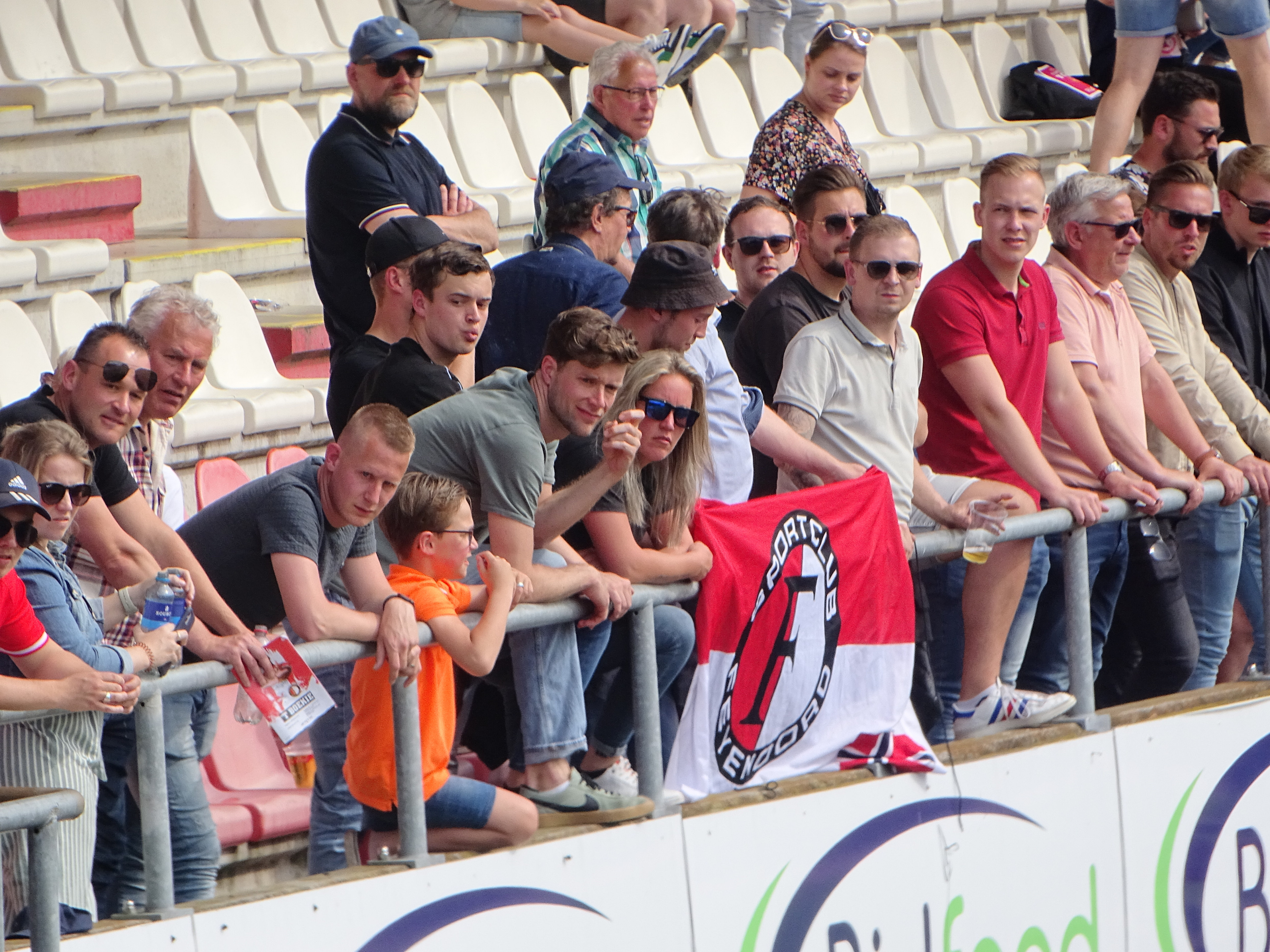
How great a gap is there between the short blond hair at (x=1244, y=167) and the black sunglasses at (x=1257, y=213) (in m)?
0.06

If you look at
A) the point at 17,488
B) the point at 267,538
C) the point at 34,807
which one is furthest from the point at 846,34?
the point at 34,807

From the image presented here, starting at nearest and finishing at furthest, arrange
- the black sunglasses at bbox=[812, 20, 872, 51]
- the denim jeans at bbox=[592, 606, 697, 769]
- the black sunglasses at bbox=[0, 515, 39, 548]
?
1. the black sunglasses at bbox=[0, 515, 39, 548]
2. the denim jeans at bbox=[592, 606, 697, 769]
3. the black sunglasses at bbox=[812, 20, 872, 51]

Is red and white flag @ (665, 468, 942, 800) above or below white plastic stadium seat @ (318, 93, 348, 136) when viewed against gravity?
below

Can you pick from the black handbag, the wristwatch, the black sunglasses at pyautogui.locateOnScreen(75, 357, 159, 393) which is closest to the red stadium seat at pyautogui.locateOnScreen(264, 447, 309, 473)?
the black sunglasses at pyautogui.locateOnScreen(75, 357, 159, 393)

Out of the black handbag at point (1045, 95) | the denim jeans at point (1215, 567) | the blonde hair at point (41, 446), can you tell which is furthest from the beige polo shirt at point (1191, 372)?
the black handbag at point (1045, 95)

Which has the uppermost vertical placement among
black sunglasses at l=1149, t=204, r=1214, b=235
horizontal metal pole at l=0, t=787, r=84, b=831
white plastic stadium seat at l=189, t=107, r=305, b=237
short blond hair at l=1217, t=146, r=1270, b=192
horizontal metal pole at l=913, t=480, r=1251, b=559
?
white plastic stadium seat at l=189, t=107, r=305, b=237

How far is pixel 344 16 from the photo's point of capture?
9305mm

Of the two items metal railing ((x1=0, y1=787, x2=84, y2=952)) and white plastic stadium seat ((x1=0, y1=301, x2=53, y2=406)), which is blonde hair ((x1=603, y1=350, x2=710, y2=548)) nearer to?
metal railing ((x1=0, y1=787, x2=84, y2=952))

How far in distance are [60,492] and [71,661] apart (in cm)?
37

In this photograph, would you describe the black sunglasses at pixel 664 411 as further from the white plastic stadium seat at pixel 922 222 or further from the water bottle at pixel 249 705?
the white plastic stadium seat at pixel 922 222

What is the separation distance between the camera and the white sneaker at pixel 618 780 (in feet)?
14.9

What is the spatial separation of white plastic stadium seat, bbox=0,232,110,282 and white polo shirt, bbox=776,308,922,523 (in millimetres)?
2982

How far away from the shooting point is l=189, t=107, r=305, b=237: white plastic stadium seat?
7855mm

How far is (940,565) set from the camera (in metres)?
5.32
